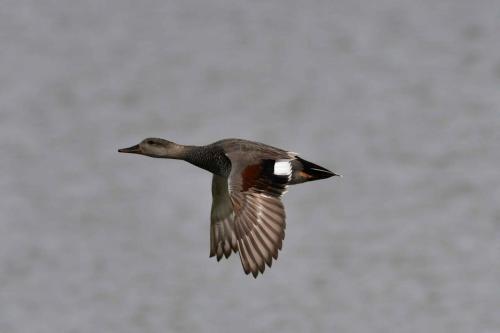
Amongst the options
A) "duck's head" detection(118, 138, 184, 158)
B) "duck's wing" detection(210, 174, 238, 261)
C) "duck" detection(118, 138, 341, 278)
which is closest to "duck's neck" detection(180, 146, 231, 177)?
"duck" detection(118, 138, 341, 278)

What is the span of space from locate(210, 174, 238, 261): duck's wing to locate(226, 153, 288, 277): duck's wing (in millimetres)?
1118

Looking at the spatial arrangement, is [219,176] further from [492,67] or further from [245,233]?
[492,67]

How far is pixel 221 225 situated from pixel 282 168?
1.19 meters

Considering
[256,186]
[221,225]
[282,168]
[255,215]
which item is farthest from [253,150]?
[221,225]

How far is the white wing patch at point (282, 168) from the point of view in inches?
413

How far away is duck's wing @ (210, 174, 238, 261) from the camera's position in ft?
37.7

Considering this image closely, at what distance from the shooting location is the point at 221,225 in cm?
1155

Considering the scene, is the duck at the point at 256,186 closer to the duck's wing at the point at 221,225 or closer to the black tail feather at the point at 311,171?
the black tail feather at the point at 311,171

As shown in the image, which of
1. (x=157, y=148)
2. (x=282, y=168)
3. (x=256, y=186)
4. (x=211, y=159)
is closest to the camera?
(x=256, y=186)

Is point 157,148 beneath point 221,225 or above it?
above

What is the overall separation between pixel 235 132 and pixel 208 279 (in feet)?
8.69

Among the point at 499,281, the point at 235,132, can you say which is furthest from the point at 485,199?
the point at 235,132

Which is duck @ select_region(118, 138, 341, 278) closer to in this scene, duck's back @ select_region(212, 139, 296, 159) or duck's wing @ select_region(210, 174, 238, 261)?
duck's back @ select_region(212, 139, 296, 159)

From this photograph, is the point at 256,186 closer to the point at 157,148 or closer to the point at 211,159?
the point at 211,159
